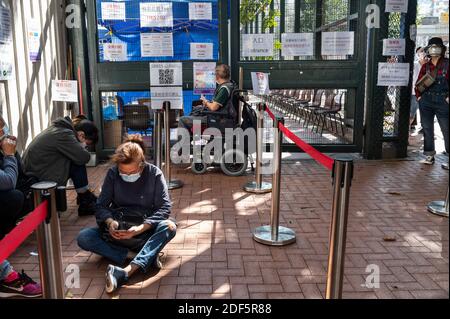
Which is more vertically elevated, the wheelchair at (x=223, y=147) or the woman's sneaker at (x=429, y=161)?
the wheelchair at (x=223, y=147)

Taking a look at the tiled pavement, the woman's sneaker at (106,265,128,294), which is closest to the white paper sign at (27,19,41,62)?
the tiled pavement

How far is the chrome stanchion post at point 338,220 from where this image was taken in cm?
263

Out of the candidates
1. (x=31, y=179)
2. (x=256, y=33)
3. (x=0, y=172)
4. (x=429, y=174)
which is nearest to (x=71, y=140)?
(x=31, y=179)

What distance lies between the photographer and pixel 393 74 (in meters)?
7.25

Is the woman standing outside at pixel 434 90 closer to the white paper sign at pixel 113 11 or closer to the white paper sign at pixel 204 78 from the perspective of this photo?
the white paper sign at pixel 204 78

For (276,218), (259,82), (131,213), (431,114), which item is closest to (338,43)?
(259,82)

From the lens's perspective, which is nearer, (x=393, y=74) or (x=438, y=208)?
(x=438, y=208)

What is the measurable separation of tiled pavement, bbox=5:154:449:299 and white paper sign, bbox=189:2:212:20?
2648 millimetres

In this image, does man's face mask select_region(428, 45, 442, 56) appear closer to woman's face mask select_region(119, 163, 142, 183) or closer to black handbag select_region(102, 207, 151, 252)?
woman's face mask select_region(119, 163, 142, 183)

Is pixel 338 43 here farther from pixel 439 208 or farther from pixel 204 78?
pixel 439 208

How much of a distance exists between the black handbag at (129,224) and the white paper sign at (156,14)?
4205 mm

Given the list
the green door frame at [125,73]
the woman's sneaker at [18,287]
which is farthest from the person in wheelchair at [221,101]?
the woman's sneaker at [18,287]

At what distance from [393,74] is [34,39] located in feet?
16.9

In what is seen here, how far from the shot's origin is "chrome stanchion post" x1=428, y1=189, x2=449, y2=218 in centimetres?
490
